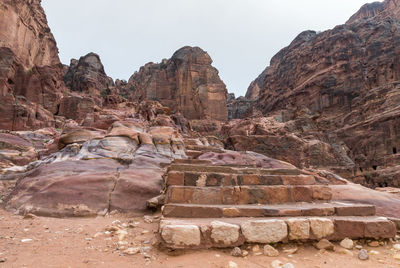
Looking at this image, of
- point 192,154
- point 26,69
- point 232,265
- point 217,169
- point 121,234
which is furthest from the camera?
point 26,69

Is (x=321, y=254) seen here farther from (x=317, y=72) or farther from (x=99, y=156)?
(x=317, y=72)

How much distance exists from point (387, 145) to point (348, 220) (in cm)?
3322

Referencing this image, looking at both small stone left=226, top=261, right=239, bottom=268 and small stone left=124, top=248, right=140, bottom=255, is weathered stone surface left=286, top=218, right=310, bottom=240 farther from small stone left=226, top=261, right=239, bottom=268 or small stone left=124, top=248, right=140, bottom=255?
small stone left=124, top=248, right=140, bottom=255

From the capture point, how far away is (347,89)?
4703cm

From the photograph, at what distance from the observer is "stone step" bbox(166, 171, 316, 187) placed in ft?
14.2

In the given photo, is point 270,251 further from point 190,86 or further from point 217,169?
point 190,86

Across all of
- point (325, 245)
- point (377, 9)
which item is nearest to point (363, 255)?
point (325, 245)

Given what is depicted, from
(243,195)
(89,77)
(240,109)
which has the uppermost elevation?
(89,77)

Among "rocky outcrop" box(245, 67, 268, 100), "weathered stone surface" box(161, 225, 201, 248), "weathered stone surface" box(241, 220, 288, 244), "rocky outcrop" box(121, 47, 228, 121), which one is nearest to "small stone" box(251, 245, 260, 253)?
"weathered stone surface" box(241, 220, 288, 244)

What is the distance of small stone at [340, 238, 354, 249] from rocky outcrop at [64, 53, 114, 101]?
49.9m

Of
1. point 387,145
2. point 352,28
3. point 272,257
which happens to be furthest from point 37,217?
point 352,28

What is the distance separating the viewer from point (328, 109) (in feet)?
159

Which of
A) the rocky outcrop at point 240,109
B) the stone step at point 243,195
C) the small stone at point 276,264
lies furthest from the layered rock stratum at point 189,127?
the small stone at point 276,264

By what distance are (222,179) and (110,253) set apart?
7.63ft
